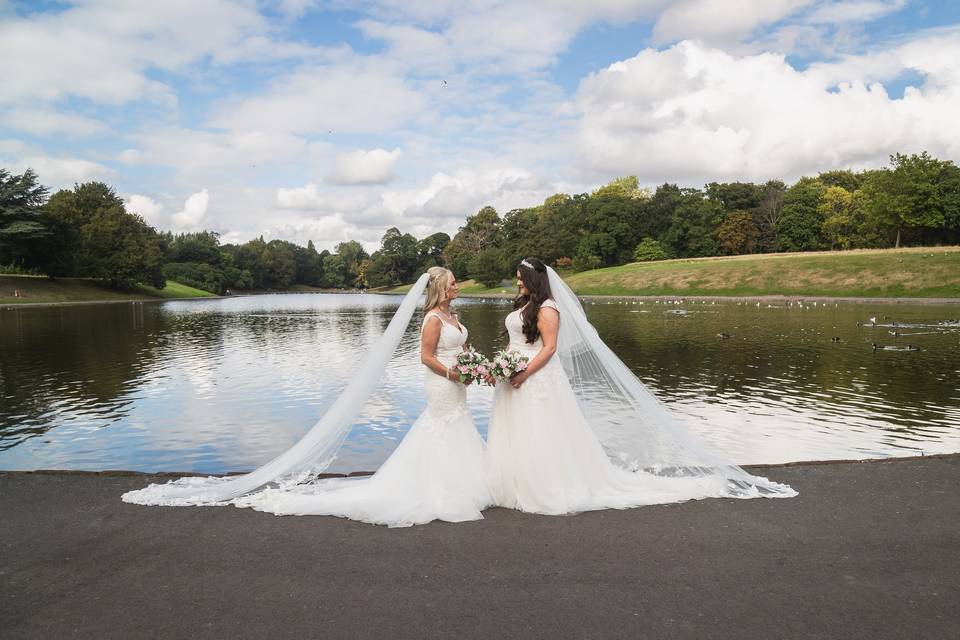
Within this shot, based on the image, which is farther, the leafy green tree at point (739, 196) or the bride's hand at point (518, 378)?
the leafy green tree at point (739, 196)

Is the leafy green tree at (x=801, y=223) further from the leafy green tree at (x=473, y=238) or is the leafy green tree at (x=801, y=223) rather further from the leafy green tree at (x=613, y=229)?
the leafy green tree at (x=473, y=238)

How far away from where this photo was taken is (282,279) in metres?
170

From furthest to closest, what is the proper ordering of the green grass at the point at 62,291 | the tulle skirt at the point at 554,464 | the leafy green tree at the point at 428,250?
1. the leafy green tree at the point at 428,250
2. the green grass at the point at 62,291
3. the tulle skirt at the point at 554,464

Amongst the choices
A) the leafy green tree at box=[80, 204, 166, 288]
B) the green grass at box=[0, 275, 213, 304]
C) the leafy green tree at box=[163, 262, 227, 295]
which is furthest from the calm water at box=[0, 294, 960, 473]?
the leafy green tree at box=[163, 262, 227, 295]

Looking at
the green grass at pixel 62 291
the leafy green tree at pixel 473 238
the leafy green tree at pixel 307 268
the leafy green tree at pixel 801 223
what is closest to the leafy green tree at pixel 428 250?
the leafy green tree at pixel 473 238

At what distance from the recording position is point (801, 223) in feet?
299

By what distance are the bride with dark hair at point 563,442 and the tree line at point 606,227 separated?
3023 inches

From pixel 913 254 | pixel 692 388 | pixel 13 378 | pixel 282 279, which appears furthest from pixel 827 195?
pixel 282 279

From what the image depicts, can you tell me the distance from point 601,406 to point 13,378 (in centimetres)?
1763

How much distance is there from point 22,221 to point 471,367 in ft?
260

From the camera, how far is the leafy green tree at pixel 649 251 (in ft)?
319

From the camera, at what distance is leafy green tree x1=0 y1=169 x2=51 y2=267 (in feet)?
222

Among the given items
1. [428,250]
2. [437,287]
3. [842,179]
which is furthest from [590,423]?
[428,250]

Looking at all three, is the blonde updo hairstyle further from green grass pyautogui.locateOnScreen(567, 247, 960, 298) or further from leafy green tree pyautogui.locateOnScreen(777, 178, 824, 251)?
leafy green tree pyautogui.locateOnScreen(777, 178, 824, 251)
